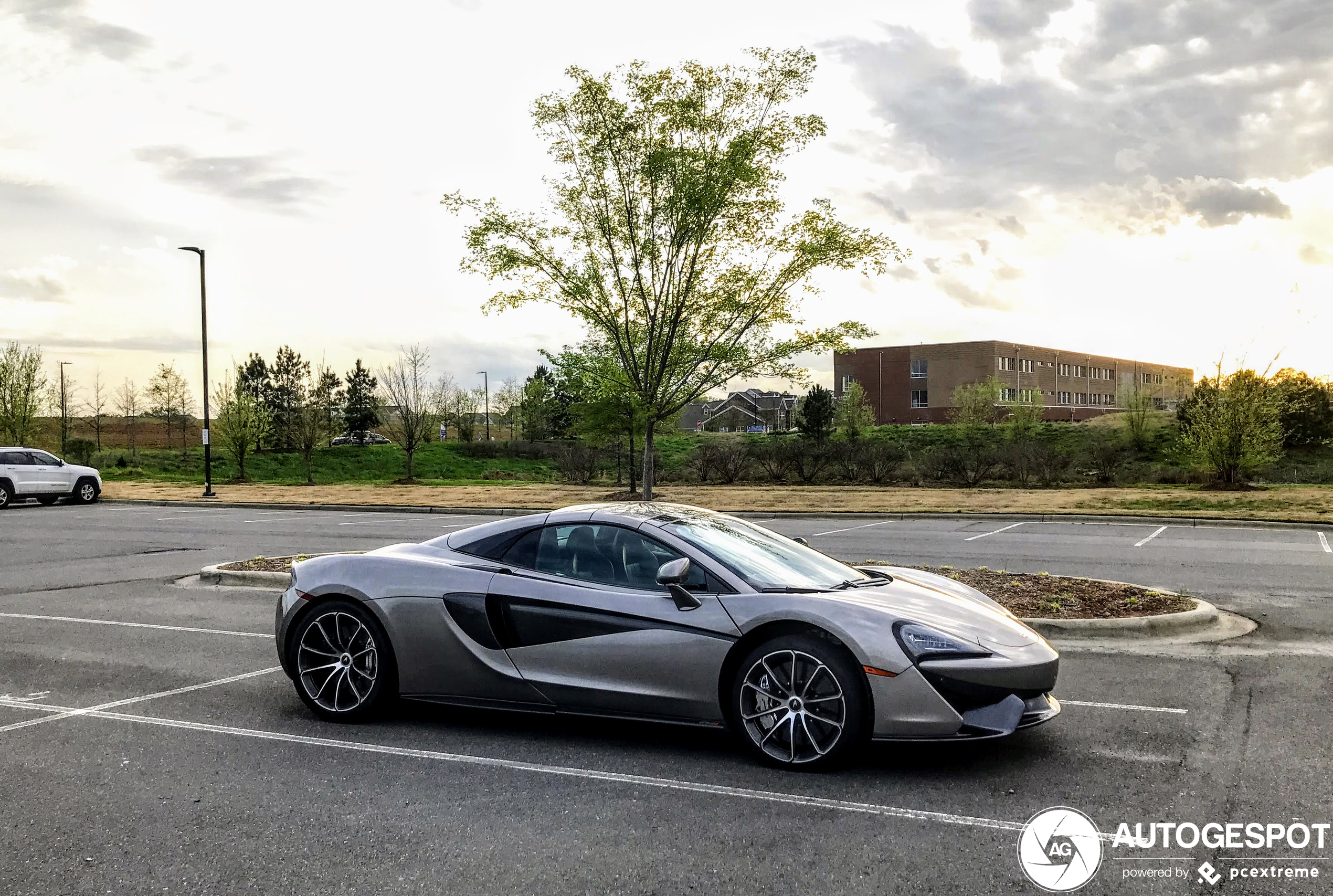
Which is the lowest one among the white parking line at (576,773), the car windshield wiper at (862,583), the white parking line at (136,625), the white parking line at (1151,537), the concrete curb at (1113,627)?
the white parking line at (1151,537)

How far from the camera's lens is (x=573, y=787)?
453 centimetres

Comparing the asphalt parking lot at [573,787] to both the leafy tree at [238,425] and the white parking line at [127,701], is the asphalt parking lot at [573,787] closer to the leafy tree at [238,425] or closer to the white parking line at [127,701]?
the white parking line at [127,701]

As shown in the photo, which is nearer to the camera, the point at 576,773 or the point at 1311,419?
the point at 576,773

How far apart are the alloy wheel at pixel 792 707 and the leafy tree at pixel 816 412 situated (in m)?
55.2

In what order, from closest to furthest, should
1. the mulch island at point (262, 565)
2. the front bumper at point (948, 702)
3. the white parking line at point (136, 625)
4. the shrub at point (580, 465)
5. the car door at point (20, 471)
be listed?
the front bumper at point (948, 702)
the white parking line at point (136, 625)
the mulch island at point (262, 565)
the car door at point (20, 471)
the shrub at point (580, 465)

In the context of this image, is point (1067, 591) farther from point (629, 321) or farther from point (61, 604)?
point (629, 321)

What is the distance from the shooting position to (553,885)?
11.4 feet

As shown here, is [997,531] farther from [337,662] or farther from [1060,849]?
Answer: [1060,849]

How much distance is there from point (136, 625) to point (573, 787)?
20.9 feet

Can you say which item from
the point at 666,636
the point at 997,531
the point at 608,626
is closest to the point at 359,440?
the point at 997,531

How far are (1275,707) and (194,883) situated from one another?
19.2 feet

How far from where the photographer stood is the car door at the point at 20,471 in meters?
27.2

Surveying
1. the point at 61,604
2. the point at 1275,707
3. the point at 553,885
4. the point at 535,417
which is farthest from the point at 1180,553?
the point at 535,417

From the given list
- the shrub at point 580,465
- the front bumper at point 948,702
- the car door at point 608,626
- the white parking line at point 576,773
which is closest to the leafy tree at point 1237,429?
the shrub at point 580,465
